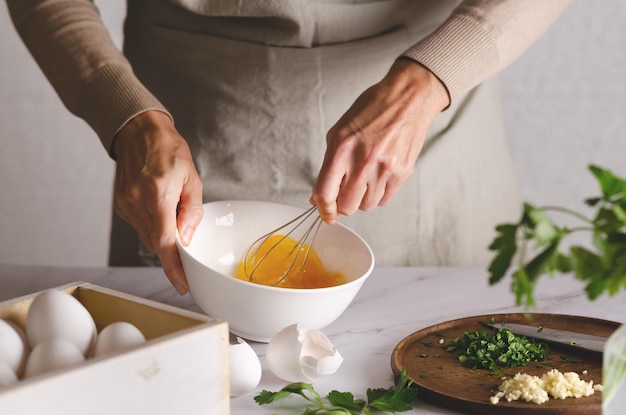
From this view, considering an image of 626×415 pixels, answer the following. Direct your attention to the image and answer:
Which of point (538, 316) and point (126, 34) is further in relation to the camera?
point (126, 34)

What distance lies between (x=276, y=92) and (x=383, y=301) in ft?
1.33

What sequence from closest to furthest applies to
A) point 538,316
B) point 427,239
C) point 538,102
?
point 538,316 < point 427,239 < point 538,102

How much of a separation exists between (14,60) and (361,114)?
1.58 meters

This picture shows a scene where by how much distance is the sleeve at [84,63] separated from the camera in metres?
1.14

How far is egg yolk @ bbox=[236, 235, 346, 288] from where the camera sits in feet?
3.47

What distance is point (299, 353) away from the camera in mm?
812

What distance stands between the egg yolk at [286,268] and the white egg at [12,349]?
44 centimetres

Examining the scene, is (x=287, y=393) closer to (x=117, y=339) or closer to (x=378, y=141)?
(x=117, y=339)

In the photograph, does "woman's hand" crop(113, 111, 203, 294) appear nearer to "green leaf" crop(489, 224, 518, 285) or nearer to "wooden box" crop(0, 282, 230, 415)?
"wooden box" crop(0, 282, 230, 415)

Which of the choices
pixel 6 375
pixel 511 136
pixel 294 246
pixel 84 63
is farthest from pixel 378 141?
pixel 511 136

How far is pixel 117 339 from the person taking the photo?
618 mm

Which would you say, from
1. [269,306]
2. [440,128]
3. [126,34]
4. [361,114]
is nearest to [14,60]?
[126,34]

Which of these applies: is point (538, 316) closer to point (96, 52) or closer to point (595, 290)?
point (595, 290)

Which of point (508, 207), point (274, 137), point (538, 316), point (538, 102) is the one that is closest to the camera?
point (538, 316)
